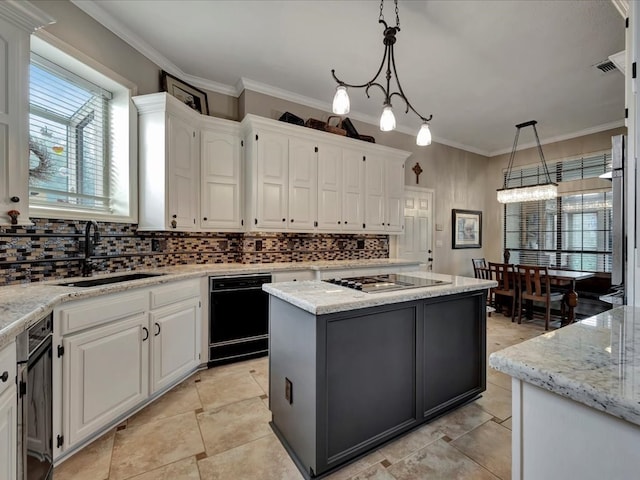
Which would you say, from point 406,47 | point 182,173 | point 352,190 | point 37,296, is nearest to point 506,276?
point 352,190

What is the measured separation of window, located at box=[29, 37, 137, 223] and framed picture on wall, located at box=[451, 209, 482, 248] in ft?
16.8

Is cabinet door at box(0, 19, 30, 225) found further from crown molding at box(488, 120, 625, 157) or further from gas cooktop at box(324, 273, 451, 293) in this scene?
crown molding at box(488, 120, 625, 157)

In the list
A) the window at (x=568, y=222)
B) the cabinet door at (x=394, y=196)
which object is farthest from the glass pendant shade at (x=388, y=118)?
the window at (x=568, y=222)

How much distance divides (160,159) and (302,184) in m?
1.53

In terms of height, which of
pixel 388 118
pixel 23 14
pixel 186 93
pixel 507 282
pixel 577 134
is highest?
pixel 577 134

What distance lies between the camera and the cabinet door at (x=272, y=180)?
131 inches

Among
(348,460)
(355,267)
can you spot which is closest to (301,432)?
(348,460)

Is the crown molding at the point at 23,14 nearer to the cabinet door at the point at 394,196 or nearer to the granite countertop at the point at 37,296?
the granite countertop at the point at 37,296

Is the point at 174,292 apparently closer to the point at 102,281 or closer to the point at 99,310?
the point at 102,281

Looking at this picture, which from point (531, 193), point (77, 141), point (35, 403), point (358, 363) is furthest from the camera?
point (531, 193)

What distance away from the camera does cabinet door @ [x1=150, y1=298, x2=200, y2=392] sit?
2.23 meters

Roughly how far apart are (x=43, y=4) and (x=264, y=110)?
1.98 metres

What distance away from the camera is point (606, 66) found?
10.2ft

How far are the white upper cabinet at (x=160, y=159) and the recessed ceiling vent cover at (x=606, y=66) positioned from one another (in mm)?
4208
